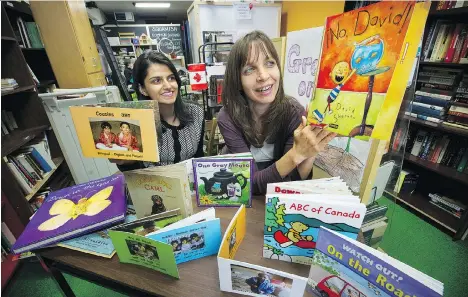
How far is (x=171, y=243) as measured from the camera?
636 mm

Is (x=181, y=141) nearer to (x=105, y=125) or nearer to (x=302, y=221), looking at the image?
(x=105, y=125)

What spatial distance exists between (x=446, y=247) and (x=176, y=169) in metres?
2.21

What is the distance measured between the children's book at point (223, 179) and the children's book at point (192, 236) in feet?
0.57

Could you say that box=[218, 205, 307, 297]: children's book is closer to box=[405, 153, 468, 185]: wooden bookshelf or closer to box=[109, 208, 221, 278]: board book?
box=[109, 208, 221, 278]: board book

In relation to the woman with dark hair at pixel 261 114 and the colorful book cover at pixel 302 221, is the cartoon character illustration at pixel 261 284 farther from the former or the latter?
the woman with dark hair at pixel 261 114

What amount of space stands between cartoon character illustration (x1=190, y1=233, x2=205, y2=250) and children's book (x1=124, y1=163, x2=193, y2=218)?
14 centimetres

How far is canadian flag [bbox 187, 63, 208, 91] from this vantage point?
7.07 feet

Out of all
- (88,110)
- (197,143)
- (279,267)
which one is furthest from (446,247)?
(88,110)

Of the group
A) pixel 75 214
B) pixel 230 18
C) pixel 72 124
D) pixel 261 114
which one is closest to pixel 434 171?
pixel 261 114

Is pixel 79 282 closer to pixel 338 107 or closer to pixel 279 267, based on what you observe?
pixel 279 267

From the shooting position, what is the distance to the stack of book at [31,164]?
5.27 ft

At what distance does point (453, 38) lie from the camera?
169 cm

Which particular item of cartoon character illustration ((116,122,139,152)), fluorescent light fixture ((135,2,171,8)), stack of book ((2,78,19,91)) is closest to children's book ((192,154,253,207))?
cartoon character illustration ((116,122,139,152))

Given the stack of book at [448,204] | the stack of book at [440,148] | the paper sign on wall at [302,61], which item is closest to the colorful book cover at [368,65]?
the paper sign on wall at [302,61]
